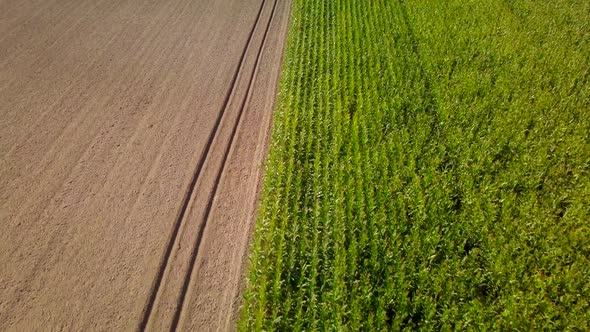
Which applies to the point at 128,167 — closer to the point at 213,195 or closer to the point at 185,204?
the point at 185,204

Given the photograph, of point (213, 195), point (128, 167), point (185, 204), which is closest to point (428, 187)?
point (213, 195)

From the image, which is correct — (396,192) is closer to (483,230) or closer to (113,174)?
(483,230)

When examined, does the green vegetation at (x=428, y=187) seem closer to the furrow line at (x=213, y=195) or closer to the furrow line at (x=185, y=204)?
the furrow line at (x=213, y=195)

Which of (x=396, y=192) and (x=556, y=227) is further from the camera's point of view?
(x=396, y=192)

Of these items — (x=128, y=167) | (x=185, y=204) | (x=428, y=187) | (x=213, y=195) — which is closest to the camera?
(x=185, y=204)

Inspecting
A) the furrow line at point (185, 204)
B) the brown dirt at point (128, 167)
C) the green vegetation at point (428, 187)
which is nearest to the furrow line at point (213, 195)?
the brown dirt at point (128, 167)

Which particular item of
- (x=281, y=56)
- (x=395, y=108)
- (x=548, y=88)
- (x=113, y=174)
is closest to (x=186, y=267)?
(x=113, y=174)

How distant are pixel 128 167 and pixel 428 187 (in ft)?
26.4

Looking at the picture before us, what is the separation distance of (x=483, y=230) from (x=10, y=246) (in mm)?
10645

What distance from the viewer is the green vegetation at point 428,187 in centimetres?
729

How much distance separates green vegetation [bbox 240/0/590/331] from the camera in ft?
23.9

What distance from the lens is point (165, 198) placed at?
30.5ft

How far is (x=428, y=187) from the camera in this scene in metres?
9.62

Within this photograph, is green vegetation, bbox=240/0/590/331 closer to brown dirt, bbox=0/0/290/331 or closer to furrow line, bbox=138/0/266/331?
brown dirt, bbox=0/0/290/331
